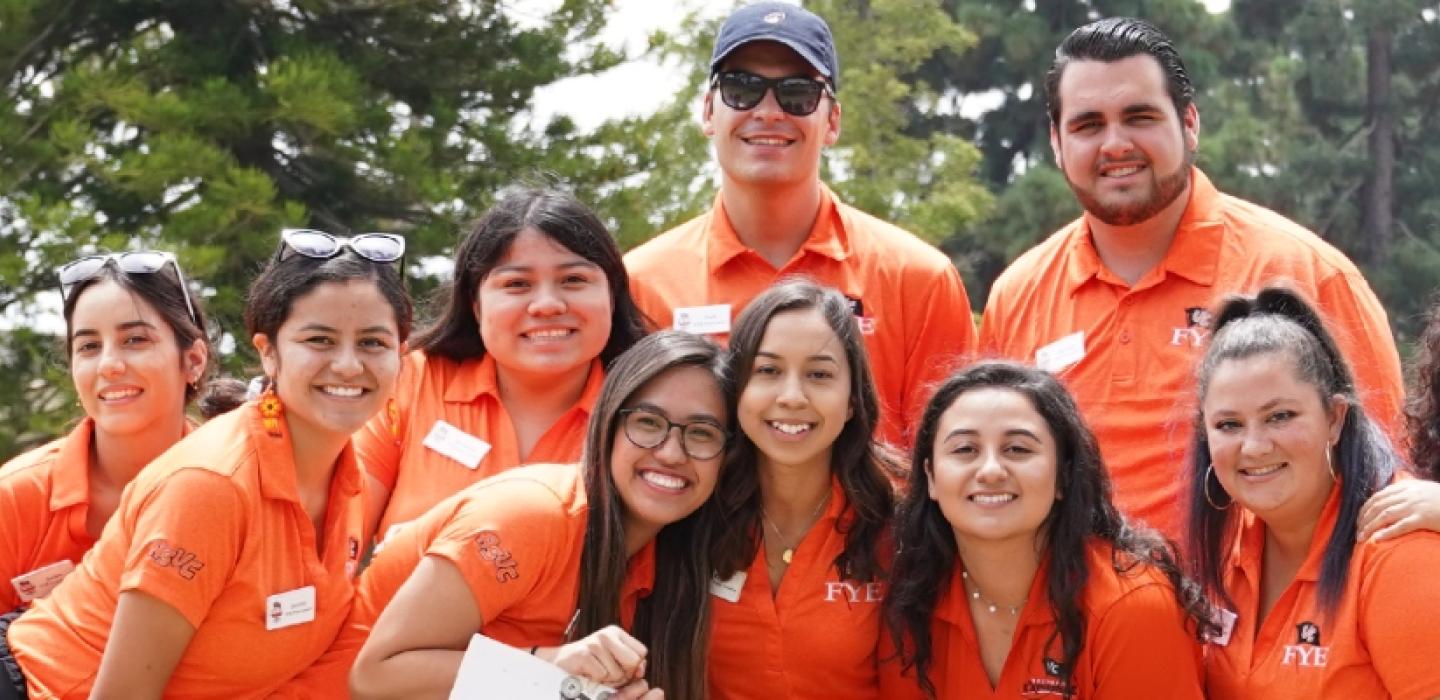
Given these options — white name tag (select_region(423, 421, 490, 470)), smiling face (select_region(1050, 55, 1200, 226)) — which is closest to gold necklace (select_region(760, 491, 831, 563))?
white name tag (select_region(423, 421, 490, 470))

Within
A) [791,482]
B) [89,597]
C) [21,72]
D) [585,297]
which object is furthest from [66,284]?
[21,72]

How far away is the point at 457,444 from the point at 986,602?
1879mm

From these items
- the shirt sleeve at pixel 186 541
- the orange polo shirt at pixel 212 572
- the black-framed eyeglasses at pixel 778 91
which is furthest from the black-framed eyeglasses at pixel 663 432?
the black-framed eyeglasses at pixel 778 91

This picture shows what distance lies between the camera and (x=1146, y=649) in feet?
16.1

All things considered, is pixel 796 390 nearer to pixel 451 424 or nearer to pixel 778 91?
pixel 451 424

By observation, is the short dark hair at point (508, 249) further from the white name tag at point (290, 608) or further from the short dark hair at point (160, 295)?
the white name tag at point (290, 608)

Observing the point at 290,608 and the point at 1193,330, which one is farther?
the point at 1193,330

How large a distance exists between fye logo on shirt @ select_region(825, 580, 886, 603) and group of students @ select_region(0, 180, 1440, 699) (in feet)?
0.05

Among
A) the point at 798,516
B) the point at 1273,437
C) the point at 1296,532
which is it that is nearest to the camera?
the point at 1273,437

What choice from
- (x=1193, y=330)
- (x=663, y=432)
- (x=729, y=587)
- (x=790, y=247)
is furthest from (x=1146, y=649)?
(x=790, y=247)

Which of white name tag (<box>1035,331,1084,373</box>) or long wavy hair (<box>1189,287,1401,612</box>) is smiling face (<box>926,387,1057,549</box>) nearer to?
long wavy hair (<box>1189,287,1401,612</box>)

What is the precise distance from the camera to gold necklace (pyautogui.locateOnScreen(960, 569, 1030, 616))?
5.18 metres

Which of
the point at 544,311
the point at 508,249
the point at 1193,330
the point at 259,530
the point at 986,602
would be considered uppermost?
the point at 508,249

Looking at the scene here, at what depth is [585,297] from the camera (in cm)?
574
